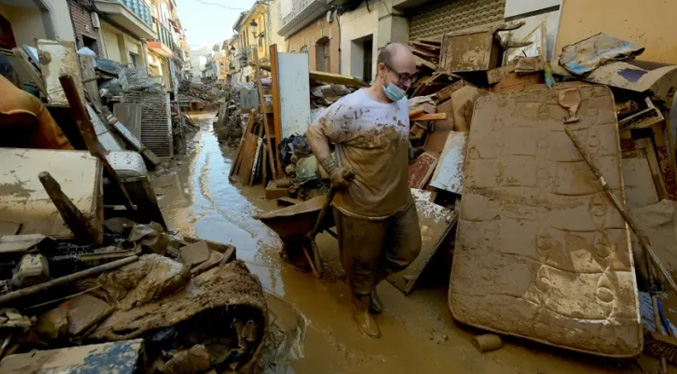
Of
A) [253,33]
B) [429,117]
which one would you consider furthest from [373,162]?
[253,33]

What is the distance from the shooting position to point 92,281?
1627 mm

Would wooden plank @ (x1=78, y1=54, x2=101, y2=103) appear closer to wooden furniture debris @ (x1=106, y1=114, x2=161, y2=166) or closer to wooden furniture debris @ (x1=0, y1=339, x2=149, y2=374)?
wooden furniture debris @ (x1=106, y1=114, x2=161, y2=166)

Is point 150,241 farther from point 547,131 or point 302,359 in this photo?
point 547,131

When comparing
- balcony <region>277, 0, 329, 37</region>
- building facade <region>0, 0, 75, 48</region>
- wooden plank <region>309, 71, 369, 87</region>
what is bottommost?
wooden plank <region>309, 71, 369, 87</region>

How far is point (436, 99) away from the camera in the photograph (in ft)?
15.6

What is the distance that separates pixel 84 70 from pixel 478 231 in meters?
7.91

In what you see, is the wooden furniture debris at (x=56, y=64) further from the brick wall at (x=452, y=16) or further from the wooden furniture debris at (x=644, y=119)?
A: the wooden furniture debris at (x=644, y=119)

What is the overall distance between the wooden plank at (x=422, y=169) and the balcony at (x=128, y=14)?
13808 mm

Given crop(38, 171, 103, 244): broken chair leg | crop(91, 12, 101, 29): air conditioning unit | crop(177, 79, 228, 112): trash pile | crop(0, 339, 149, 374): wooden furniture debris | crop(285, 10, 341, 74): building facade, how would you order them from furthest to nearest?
crop(177, 79, 228, 112): trash pile → crop(91, 12, 101, 29): air conditioning unit → crop(285, 10, 341, 74): building facade → crop(38, 171, 103, 244): broken chair leg → crop(0, 339, 149, 374): wooden furniture debris

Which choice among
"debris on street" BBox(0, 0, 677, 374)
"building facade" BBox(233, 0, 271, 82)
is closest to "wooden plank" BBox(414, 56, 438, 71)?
"debris on street" BBox(0, 0, 677, 374)

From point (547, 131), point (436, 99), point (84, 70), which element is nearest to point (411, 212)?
point (547, 131)

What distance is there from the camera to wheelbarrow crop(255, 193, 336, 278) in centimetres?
271

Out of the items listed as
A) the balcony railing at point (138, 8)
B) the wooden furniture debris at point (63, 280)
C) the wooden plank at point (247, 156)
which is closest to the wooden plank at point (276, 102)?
the wooden plank at point (247, 156)

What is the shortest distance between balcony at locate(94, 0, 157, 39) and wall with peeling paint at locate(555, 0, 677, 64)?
576 inches
